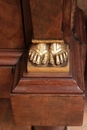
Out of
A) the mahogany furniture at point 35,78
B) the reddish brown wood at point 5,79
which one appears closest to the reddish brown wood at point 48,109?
the mahogany furniture at point 35,78

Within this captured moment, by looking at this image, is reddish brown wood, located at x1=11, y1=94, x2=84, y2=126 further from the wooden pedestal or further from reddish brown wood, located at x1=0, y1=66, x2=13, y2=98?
reddish brown wood, located at x1=0, y1=66, x2=13, y2=98

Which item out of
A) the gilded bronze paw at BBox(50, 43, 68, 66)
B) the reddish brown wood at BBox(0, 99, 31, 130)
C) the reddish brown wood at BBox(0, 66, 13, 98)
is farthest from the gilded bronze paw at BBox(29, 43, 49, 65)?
the reddish brown wood at BBox(0, 99, 31, 130)

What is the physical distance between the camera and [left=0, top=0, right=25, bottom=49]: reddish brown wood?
30.5 inches

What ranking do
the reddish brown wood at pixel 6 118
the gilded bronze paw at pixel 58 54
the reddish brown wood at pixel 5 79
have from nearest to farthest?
the gilded bronze paw at pixel 58 54 → the reddish brown wood at pixel 5 79 → the reddish brown wood at pixel 6 118

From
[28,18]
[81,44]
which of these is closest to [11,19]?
[28,18]

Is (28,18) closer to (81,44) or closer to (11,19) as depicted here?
(11,19)

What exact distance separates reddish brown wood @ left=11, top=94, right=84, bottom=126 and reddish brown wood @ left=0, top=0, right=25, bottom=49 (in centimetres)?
17

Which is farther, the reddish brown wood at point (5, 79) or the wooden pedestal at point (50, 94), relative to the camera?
the reddish brown wood at point (5, 79)

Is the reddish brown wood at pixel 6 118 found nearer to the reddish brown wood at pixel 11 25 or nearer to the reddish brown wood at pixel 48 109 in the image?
the reddish brown wood at pixel 48 109

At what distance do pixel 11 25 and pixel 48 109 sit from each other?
0.26 metres

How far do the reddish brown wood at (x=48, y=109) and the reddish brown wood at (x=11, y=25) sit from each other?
17 centimetres

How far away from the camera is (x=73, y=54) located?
0.86 metres

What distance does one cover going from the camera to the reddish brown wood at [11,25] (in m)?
0.78

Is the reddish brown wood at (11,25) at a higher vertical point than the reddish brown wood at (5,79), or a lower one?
higher
